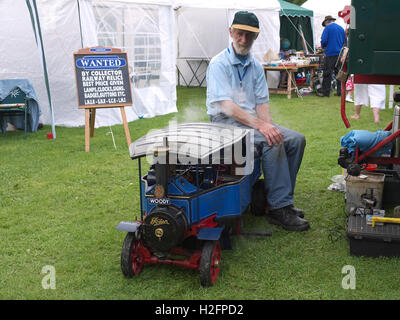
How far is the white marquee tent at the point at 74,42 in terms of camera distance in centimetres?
871

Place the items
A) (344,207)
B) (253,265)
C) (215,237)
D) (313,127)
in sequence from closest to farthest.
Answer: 1. (215,237)
2. (253,265)
3. (344,207)
4. (313,127)

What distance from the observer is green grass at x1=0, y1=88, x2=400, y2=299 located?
9.97 feet

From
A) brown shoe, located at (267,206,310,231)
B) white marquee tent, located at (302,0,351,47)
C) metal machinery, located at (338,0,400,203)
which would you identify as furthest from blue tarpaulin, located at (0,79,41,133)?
white marquee tent, located at (302,0,351,47)

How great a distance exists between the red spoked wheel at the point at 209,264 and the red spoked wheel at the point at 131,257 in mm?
475

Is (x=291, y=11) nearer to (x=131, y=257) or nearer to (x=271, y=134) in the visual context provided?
(x=271, y=134)

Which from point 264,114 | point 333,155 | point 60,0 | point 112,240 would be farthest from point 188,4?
point 112,240

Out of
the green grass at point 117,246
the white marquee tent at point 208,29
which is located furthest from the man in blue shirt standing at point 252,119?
the white marquee tent at point 208,29

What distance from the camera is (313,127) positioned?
843 centimetres

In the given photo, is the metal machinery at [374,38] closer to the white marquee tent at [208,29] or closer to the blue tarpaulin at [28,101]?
the blue tarpaulin at [28,101]

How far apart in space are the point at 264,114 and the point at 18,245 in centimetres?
239

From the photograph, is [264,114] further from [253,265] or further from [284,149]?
[253,265]

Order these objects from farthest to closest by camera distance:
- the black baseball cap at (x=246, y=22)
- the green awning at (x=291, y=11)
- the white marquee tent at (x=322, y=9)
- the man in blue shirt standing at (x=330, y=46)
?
1. the white marquee tent at (x=322, y=9)
2. the green awning at (x=291, y=11)
3. the man in blue shirt standing at (x=330, y=46)
4. the black baseball cap at (x=246, y=22)

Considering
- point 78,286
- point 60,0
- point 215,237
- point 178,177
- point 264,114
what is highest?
point 60,0

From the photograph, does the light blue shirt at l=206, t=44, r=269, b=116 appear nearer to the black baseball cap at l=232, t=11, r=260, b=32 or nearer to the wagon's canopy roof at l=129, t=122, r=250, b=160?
the black baseball cap at l=232, t=11, r=260, b=32
